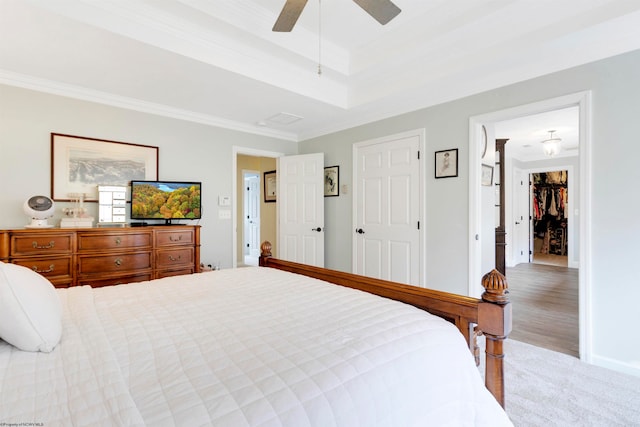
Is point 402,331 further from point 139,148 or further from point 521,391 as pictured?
point 139,148

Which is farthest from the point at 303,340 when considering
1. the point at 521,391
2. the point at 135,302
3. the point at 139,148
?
the point at 139,148

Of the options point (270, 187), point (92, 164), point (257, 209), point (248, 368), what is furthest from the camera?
point (257, 209)

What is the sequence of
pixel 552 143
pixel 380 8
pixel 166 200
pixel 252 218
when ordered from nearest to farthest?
pixel 380 8
pixel 166 200
pixel 552 143
pixel 252 218

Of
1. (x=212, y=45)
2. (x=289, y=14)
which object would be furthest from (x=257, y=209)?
(x=289, y=14)

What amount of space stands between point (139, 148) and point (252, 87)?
1557 mm

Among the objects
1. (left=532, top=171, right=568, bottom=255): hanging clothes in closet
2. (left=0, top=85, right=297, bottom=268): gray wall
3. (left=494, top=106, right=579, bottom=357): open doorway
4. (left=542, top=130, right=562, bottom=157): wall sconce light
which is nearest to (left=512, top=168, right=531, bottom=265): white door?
(left=494, top=106, right=579, bottom=357): open doorway

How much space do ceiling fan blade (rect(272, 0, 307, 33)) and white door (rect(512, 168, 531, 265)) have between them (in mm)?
6741

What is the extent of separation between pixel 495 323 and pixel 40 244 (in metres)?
3.31

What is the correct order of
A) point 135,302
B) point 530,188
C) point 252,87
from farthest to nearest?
point 530,188 → point 252,87 → point 135,302

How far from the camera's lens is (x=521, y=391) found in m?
1.96

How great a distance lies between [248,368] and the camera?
2.68 feet

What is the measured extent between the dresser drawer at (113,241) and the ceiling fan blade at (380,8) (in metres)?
2.79

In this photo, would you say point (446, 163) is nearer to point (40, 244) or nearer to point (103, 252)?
point (103, 252)

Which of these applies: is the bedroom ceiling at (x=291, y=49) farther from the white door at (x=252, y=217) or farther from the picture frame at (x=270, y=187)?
the white door at (x=252, y=217)
